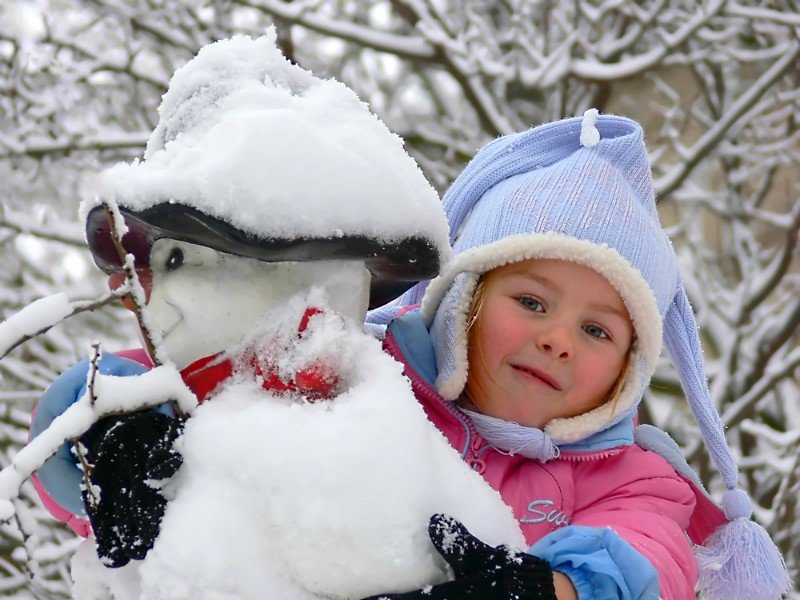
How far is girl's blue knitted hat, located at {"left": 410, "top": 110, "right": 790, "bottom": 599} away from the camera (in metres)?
1.25

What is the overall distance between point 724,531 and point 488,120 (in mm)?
2552

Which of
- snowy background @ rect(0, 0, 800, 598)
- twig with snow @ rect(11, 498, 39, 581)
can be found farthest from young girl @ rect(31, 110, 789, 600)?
snowy background @ rect(0, 0, 800, 598)

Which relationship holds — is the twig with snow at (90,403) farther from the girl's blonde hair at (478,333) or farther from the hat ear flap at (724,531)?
the hat ear flap at (724,531)

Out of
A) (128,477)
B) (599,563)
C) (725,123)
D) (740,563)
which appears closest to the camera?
(128,477)

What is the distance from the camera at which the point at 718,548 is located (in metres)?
1.36

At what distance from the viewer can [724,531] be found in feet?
4.51

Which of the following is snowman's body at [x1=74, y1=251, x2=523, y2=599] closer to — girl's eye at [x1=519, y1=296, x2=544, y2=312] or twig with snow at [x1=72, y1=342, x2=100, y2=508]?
twig with snow at [x1=72, y1=342, x2=100, y2=508]

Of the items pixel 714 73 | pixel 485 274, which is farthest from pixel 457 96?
pixel 485 274

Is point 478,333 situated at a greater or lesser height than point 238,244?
lesser

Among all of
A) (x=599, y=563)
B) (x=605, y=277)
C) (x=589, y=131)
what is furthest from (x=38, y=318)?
(x=589, y=131)

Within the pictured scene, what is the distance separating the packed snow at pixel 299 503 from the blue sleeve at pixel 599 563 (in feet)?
0.59

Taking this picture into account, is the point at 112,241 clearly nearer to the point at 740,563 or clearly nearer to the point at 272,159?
the point at 272,159

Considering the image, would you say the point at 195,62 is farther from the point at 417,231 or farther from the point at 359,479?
the point at 359,479

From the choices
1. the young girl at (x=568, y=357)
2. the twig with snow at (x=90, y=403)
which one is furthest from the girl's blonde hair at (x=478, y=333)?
the twig with snow at (x=90, y=403)
